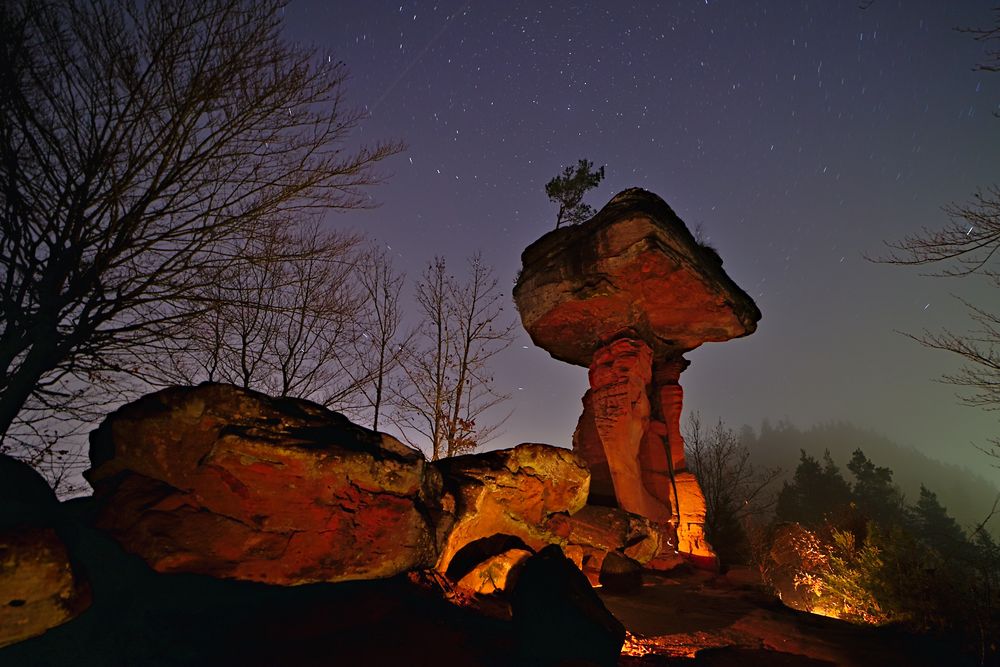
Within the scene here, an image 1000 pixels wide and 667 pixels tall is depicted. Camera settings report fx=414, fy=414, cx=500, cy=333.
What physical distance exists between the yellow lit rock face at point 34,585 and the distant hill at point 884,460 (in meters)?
134

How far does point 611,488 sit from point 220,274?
41.4 ft

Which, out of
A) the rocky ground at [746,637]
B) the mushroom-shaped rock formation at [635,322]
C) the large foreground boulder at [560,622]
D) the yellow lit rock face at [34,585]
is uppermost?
the mushroom-shaped rock formation at [635,322]

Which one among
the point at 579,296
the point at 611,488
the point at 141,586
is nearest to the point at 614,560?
the point at 611,488

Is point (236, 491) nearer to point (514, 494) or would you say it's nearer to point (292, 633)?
point (292, 633)

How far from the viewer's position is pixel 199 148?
15.2ft

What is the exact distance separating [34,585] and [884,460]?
220 metres

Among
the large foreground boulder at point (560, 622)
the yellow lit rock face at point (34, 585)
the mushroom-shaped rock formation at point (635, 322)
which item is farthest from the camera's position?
the mushroom-shaped rock formation at point (635, 322)

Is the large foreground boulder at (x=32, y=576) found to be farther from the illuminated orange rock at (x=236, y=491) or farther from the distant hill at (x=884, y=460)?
the distant hill at (x=884, y=460)

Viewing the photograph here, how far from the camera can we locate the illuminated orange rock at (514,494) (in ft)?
21.0

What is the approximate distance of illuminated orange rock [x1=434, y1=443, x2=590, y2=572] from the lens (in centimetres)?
640

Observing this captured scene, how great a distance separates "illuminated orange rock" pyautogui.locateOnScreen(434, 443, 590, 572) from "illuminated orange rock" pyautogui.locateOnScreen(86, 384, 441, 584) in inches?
58.4

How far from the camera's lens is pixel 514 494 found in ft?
24.0

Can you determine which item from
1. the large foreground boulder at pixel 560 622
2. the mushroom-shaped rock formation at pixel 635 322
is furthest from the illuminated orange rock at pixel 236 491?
the mushroom-shaped rock formation at pixel 635 322

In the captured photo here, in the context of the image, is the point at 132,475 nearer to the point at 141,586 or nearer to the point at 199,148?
the point at 141,586
